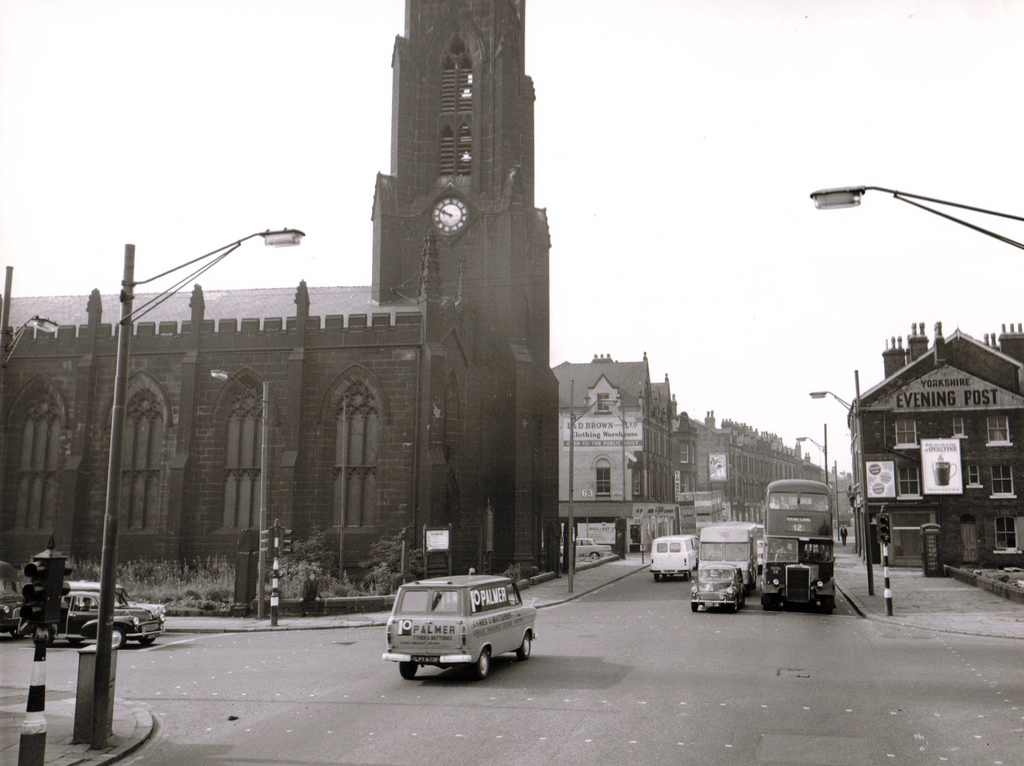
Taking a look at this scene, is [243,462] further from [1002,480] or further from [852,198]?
[1002,480]

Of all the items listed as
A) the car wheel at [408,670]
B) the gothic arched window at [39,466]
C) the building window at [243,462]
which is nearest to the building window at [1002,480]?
the building window at [243,462]

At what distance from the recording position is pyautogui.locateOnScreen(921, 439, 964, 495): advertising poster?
45.9 metres

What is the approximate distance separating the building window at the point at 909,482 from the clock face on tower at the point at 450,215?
2726 cm

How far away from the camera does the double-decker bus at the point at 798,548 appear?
26.9 m

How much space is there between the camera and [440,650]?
1451cm

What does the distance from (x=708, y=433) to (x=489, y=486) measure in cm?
6567

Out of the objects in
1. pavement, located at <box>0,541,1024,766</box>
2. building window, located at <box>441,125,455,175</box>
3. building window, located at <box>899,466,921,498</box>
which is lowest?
pavement, located at <box>0,541,1024,766</box>

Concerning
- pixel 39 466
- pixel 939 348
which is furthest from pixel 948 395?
pixel 39 466

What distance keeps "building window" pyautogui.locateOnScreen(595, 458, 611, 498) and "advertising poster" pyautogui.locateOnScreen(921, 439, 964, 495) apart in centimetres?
2795

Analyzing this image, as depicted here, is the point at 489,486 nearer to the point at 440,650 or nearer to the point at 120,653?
the point at 120,653

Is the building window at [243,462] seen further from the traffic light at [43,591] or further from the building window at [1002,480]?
the building window at [1002,480]

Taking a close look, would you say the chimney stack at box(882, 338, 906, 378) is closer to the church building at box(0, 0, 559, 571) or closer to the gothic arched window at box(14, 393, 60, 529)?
the church building at box(0, 0, 559, 571)

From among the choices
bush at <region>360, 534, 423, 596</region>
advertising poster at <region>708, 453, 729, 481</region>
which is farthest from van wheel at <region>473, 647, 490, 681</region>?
advertising poster at <region>708, 453, 729, 481</region>

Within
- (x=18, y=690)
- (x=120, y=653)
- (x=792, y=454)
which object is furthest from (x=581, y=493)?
(x=792, y=454)
